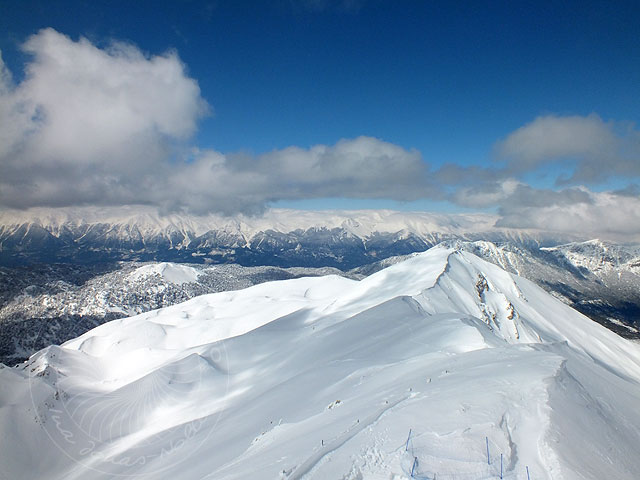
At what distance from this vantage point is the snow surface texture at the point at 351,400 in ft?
32.9

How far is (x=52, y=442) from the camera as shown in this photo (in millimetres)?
42625

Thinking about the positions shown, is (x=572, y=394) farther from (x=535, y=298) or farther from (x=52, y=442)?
(x=535, y=298)

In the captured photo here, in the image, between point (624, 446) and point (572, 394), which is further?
point (572, 394)

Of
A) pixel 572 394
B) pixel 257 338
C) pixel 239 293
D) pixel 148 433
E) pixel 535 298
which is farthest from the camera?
pixel 239 293

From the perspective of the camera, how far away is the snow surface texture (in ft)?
32.9

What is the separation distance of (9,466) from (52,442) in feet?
17.1

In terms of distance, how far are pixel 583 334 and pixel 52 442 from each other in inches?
5021

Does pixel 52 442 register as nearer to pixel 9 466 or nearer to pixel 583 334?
pixel 9 466

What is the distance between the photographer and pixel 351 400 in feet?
63.7

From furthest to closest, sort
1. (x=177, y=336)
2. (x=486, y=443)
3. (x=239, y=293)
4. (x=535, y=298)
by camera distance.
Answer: (x=239, y=293), (x=535, y=298), (x=177, y=336), (x=486, y=443)

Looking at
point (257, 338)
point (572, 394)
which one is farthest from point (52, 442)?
point (572, 394)

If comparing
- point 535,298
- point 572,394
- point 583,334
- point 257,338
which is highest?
point 572,394

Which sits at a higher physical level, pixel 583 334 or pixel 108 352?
pixel 108 352

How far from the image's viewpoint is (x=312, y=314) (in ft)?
237
